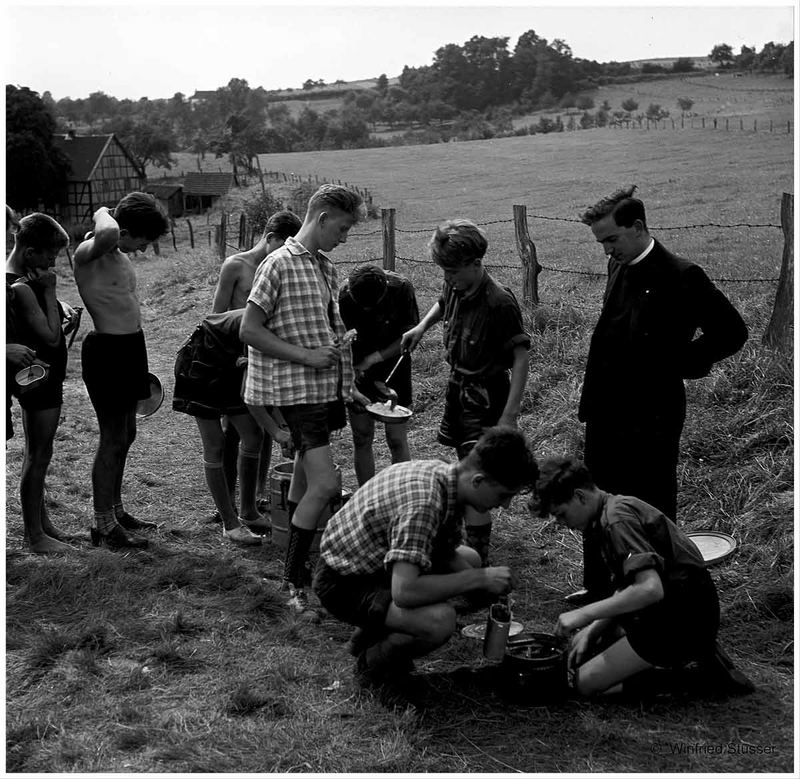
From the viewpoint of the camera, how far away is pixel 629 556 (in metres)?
3.44

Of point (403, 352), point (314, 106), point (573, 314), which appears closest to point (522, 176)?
point (573, 314)

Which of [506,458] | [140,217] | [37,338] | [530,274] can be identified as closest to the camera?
[506,458]

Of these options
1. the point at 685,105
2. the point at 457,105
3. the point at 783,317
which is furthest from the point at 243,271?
the point at 457,105

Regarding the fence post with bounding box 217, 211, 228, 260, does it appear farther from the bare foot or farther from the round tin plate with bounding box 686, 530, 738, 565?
the round tin plate with bounding box 686, 530, 738, 565

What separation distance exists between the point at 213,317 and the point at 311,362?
1.13 meters

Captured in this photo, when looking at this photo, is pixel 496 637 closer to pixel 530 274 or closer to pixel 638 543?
pixel 638 543

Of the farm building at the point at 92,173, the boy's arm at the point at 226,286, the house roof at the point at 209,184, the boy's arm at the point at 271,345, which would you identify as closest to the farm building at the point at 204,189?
the house roof at the point at 209,184

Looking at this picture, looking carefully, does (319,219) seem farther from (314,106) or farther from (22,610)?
(314,106)

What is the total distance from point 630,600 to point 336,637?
4.60 feet

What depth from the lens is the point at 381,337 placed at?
5480mm

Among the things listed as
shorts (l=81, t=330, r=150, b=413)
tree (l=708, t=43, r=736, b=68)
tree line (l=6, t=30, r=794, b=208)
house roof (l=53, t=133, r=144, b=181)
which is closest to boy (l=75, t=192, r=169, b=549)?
shorts (l=81, t=330, r=150, b=413)

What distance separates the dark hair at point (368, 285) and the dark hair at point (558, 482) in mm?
1982

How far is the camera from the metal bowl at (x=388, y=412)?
5.04 m

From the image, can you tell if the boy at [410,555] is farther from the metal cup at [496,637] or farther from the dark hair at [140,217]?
the dark hair at [140,217]
